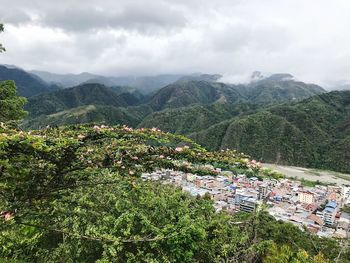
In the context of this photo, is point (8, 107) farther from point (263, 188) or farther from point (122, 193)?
point (263, 188)

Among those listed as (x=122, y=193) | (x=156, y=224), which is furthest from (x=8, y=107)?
(x=156, y=224)

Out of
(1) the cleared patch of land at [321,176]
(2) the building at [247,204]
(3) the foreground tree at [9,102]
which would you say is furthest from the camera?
(1) the cleared patch of land at [321,176]

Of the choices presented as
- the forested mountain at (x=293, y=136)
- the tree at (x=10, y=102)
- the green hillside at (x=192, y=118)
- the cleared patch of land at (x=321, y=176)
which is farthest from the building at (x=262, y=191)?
the green hillside at (x=192, y=118)

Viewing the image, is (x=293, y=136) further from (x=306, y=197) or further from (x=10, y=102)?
(x=10, y=102)

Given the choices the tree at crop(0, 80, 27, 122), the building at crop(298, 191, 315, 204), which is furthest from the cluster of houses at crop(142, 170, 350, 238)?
the tree at crop(0, 80, 27, 122)

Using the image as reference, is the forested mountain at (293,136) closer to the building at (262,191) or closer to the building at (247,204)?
the building at (262,191)

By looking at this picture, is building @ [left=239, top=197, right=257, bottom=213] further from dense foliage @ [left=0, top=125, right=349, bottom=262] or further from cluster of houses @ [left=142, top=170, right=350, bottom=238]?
dense foliage @ [left=0, top=125, right=349, bottom=262]
